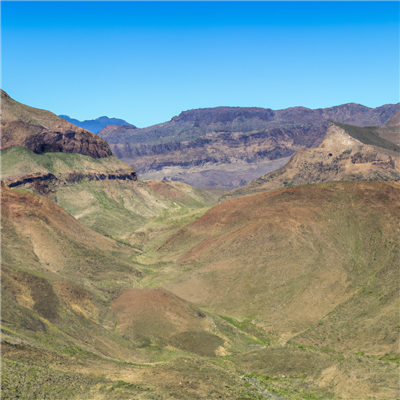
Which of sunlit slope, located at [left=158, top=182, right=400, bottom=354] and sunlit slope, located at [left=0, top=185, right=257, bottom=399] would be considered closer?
sunlit slope, located at [left=0, top=185, right=257, bottom=399]

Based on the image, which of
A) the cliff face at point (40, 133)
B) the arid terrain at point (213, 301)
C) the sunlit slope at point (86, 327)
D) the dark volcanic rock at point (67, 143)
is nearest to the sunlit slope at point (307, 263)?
the arid terrain at point (213, 301)

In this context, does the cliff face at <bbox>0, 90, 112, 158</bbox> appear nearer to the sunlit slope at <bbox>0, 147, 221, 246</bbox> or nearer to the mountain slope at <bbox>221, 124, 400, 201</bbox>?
the sunlit slope at <bbox>0, 147, 221, 246</bbox>

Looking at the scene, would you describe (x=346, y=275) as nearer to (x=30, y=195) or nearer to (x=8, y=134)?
(x=30, y=195)

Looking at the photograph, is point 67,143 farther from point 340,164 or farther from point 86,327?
point 86,327

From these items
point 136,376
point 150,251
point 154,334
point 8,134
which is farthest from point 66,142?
point 136,376

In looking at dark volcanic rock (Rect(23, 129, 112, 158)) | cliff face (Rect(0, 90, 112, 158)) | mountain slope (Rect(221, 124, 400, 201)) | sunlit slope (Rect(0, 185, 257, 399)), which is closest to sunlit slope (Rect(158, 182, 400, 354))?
sunlit slope (Rect(0, 185, 257, 399))

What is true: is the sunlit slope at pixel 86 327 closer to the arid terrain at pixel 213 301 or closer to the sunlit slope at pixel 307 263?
the arid terrain at pixel 213 301
